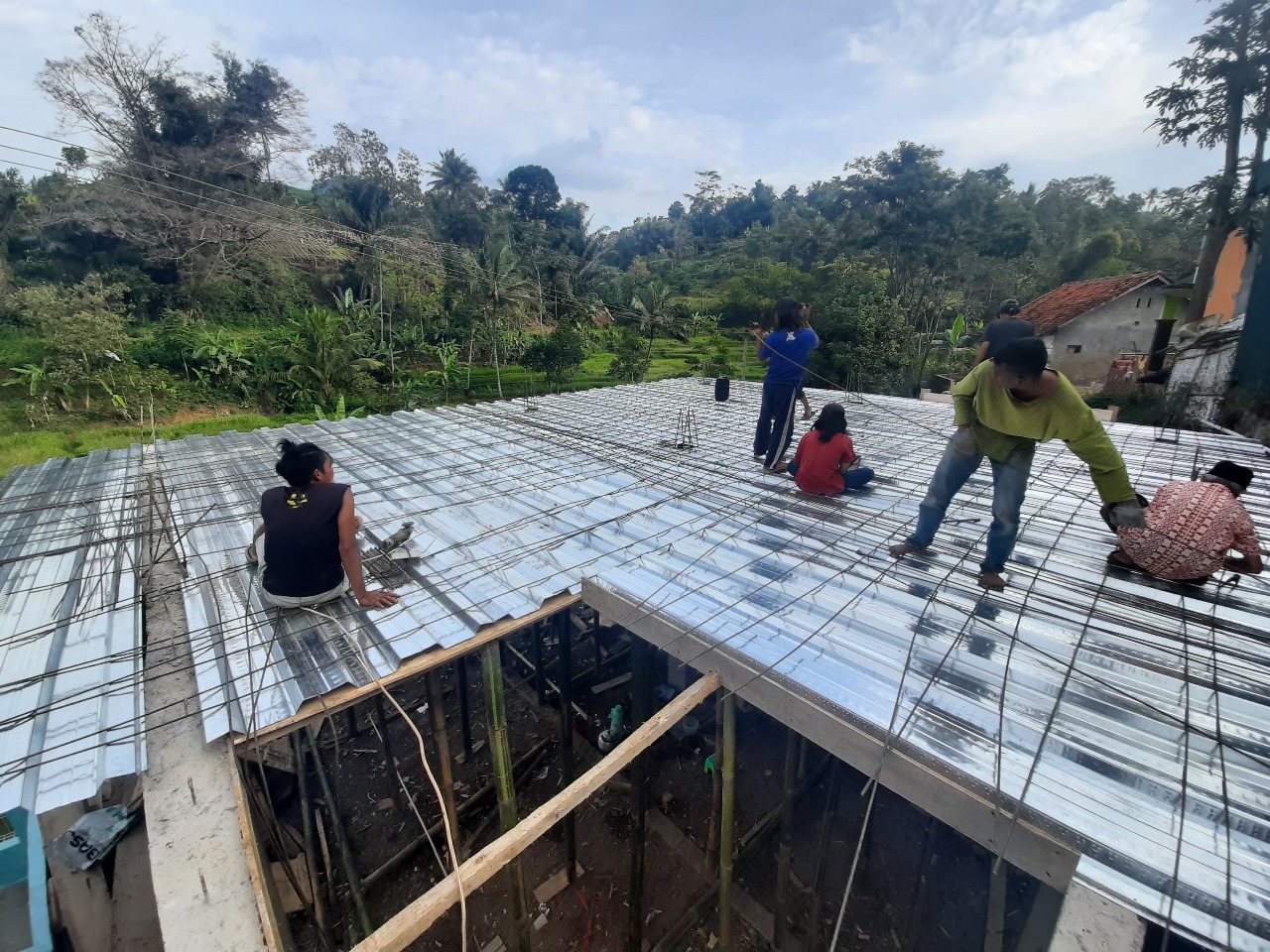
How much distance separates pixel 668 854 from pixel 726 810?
1.84 metres

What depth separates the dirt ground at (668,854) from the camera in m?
4.10

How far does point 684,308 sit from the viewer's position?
30.4m

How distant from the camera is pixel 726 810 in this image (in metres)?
3.35

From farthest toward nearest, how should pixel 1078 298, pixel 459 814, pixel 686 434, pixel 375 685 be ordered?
1. pixel 1078 298
2. pixel 686 434
3. pixel 459 814
4. pixel 375 685

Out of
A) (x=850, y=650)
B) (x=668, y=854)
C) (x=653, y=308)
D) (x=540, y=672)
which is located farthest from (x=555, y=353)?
(x=850, y=650)

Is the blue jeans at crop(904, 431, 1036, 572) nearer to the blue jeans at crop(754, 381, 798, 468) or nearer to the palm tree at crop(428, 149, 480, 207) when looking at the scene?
the blue jeans at crop(754, 381, 798, 468)

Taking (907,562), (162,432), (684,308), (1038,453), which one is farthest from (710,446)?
(684,308)

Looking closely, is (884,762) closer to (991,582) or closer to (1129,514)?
(991,582)

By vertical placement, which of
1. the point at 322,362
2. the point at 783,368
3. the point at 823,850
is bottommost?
the point at 823,850

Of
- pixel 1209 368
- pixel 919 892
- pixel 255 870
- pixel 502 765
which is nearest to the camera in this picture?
pixel 255 870

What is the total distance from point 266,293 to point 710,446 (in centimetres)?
2371

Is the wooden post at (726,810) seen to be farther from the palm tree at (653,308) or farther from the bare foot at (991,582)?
the palm tree at (653,308)

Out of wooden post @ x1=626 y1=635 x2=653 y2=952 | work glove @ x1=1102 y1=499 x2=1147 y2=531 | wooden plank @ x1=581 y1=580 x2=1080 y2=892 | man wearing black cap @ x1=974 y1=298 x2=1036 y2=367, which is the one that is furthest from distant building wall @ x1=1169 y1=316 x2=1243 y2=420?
wooden plank @ x1=581 y1=580 x2=1080 y2=892

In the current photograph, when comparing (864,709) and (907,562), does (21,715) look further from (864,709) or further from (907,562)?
(907,562)
